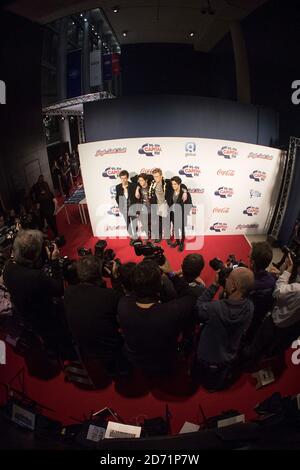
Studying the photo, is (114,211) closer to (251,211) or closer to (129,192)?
(129,192)

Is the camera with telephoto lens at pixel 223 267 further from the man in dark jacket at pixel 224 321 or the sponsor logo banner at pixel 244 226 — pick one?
the sponsor logo banner at pixel 244 226

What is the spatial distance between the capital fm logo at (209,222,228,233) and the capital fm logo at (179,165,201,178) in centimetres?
107

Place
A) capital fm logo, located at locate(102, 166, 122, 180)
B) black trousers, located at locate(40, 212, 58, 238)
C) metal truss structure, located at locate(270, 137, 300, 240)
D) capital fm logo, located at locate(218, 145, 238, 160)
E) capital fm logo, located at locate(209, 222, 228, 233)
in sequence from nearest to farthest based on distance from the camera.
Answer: black trousers, located at locate(40, 212, 58, 238)
metal truss structure, located at locate(270, 137, 300, 240)
capital fm logo, located at locate(218, 145, 238, 160)
capital fm logo, located at locate(102, 166, 122, 180)
capital fm logo, located at locate(209, 222, 228, 233)

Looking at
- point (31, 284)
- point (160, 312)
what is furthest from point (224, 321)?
point (31, 284)

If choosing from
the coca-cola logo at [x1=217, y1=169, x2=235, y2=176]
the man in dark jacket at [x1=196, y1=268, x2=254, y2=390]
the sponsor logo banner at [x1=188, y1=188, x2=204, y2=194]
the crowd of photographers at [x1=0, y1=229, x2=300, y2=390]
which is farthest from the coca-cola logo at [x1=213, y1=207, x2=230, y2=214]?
the man in dark jacket at [x1=196, y1=268, x2=254, y2=390]

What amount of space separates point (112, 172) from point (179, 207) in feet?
4.49

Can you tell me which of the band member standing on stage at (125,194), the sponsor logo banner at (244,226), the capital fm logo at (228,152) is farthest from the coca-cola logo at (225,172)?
the band member standing on stage at (125,194)

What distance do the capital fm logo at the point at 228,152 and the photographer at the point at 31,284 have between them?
3.53 m

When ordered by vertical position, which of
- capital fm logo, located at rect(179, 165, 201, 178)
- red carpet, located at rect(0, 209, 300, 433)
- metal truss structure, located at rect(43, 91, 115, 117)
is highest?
metal truss structure, located at rect(43, 91, 115, 117)

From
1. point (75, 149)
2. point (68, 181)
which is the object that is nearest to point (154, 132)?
point (75, 149)

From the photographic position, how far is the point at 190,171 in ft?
15.8

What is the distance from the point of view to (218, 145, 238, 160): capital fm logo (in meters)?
4.62

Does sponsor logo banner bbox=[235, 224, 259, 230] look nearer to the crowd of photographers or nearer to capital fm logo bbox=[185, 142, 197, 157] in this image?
capital fm logo bbox=[185, 142, 197, 157]

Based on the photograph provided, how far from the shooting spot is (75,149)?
14.2 ft
